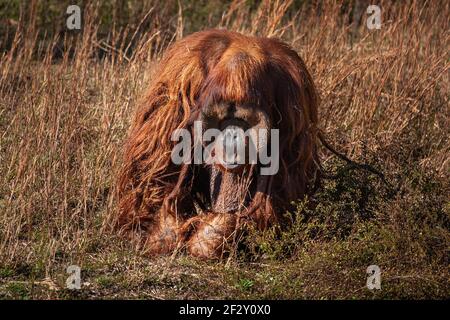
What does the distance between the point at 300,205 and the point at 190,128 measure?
1.51 feet

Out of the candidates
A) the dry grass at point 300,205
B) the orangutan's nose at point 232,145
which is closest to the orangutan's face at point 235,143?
the orangutan's nose at point 232,145

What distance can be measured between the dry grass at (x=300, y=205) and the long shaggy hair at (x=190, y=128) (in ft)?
0.31

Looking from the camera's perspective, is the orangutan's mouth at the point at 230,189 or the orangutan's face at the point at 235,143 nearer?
the orangutan's face at the point at 235,143

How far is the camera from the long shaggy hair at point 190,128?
9.89ft

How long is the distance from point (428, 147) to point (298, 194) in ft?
3.89

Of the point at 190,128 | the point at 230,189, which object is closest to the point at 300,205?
the point at 230,189

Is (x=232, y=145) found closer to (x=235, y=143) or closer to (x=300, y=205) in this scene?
(x=235, y=143)

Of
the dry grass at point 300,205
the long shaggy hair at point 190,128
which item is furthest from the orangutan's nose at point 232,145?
the dry grass at point 300,205

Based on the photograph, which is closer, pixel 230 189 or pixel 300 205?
pixel 300 205

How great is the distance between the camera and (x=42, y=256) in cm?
302

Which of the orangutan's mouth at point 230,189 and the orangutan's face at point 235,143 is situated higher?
the orangutan's face at point 235,143

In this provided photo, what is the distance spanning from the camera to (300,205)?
3070mm

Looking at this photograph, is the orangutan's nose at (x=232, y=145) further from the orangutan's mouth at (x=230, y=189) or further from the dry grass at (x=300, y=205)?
the dry grass at (x=300, y=205)
